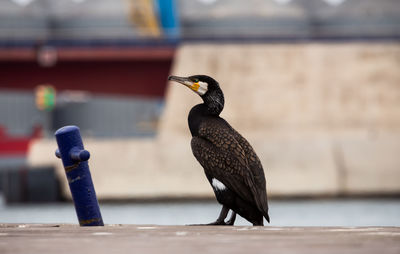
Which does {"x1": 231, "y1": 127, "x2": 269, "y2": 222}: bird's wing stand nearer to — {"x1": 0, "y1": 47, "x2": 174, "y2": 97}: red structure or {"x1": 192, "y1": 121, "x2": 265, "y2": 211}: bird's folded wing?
{"x1": 192, "y1": 121, "x2": 265, "y2": 211}: bird's folded wing

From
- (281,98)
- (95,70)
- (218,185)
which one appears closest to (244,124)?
(281,98)

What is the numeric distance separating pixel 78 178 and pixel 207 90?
1.23m

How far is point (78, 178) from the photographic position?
7223mm

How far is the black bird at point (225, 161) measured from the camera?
7059mm

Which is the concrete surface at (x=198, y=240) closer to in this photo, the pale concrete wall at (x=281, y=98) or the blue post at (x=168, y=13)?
the pale concrete wall at (x=281, y=98)

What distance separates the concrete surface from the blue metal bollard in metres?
1.02

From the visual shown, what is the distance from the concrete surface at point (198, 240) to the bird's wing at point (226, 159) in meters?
0.90

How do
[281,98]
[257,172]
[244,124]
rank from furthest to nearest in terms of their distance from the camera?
[281,98]
[244,124]
[257,172]

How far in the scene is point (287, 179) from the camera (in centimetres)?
2211

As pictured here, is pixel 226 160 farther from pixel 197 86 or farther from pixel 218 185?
pixel 197 86

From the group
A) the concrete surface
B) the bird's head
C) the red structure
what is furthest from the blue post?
the concrete surface

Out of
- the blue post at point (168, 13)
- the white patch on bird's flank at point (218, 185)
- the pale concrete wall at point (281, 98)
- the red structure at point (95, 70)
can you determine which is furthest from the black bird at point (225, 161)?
the blue post at point (168, 13)

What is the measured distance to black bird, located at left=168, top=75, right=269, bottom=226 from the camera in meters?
7.06

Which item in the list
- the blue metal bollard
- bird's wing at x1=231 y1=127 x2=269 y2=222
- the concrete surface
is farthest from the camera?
the blue metal bollard
